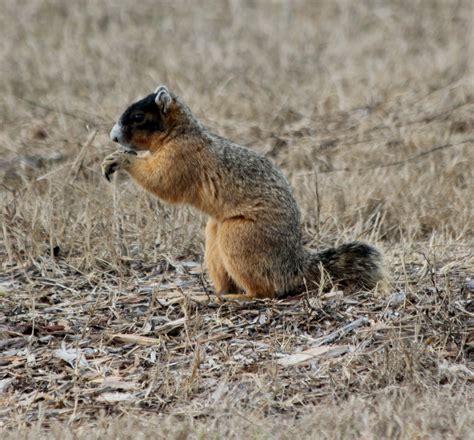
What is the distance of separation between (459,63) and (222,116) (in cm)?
303

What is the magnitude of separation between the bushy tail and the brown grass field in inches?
4.3

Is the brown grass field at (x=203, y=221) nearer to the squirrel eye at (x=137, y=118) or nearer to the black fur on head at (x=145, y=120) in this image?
the black fur on head at (x=145, y=120)

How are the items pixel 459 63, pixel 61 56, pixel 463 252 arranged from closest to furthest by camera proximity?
1. pixel 463 252
2. pixel 459 63
3. pixel 61 56

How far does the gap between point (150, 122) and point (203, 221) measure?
1.27 m

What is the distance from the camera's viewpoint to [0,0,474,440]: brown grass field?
17.2 feet

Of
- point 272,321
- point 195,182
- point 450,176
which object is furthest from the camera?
point 450,176

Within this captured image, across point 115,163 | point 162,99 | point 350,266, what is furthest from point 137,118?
point 350,266

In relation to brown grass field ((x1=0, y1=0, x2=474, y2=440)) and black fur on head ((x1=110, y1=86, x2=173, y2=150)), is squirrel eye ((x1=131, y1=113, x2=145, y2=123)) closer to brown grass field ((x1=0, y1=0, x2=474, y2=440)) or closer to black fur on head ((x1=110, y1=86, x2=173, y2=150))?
black fur on head ((x1=110, y1=86, x2=173, y2=150))

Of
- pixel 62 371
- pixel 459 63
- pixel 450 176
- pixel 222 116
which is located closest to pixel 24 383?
pixel 62 371

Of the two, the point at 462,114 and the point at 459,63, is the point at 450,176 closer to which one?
the point at 462,114

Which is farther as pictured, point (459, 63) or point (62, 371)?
point (459, 63)

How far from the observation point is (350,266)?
662 centimetres

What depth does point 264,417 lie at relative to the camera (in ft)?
16.5

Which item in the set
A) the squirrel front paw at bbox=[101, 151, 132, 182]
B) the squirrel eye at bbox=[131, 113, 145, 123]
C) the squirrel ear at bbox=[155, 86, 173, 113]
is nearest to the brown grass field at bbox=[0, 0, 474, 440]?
the squirrel front paw at bbox=[101, 151, 132, 182]
